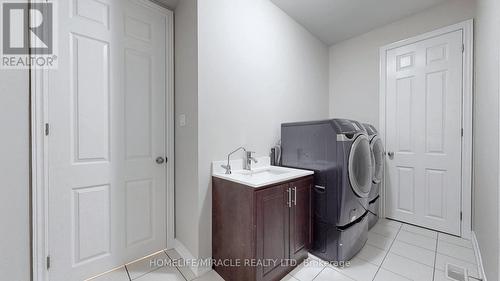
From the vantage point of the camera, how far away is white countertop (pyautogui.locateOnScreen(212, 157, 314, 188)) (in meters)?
1.50

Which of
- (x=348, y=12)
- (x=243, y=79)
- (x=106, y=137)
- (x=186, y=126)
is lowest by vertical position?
(x=106, y=137)

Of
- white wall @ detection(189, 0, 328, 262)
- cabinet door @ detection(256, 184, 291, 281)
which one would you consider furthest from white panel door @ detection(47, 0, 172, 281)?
cabinet door @ detection(256, 184, 291, 281)

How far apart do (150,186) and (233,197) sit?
3.02ft

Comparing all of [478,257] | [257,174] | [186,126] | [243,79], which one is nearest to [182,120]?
[186,126]

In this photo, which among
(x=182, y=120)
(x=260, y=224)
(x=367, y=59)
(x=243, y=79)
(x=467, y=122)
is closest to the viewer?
(x=260, y=224)

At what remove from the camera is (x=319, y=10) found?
2.45 metres

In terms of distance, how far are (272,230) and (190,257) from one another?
847 millimetres

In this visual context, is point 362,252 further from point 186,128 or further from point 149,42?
point 149,42

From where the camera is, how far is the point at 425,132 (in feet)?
8.15

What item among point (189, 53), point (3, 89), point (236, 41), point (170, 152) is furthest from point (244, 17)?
point (3, 89)

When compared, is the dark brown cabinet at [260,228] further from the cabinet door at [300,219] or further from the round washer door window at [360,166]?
the round washer door window at [360,166]

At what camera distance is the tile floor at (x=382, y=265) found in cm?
162

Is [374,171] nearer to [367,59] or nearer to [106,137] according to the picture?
[367,59]

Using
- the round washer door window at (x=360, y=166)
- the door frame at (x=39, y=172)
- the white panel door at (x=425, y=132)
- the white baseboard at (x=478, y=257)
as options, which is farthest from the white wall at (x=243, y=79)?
the white baseboard at (x=478, y=257)
